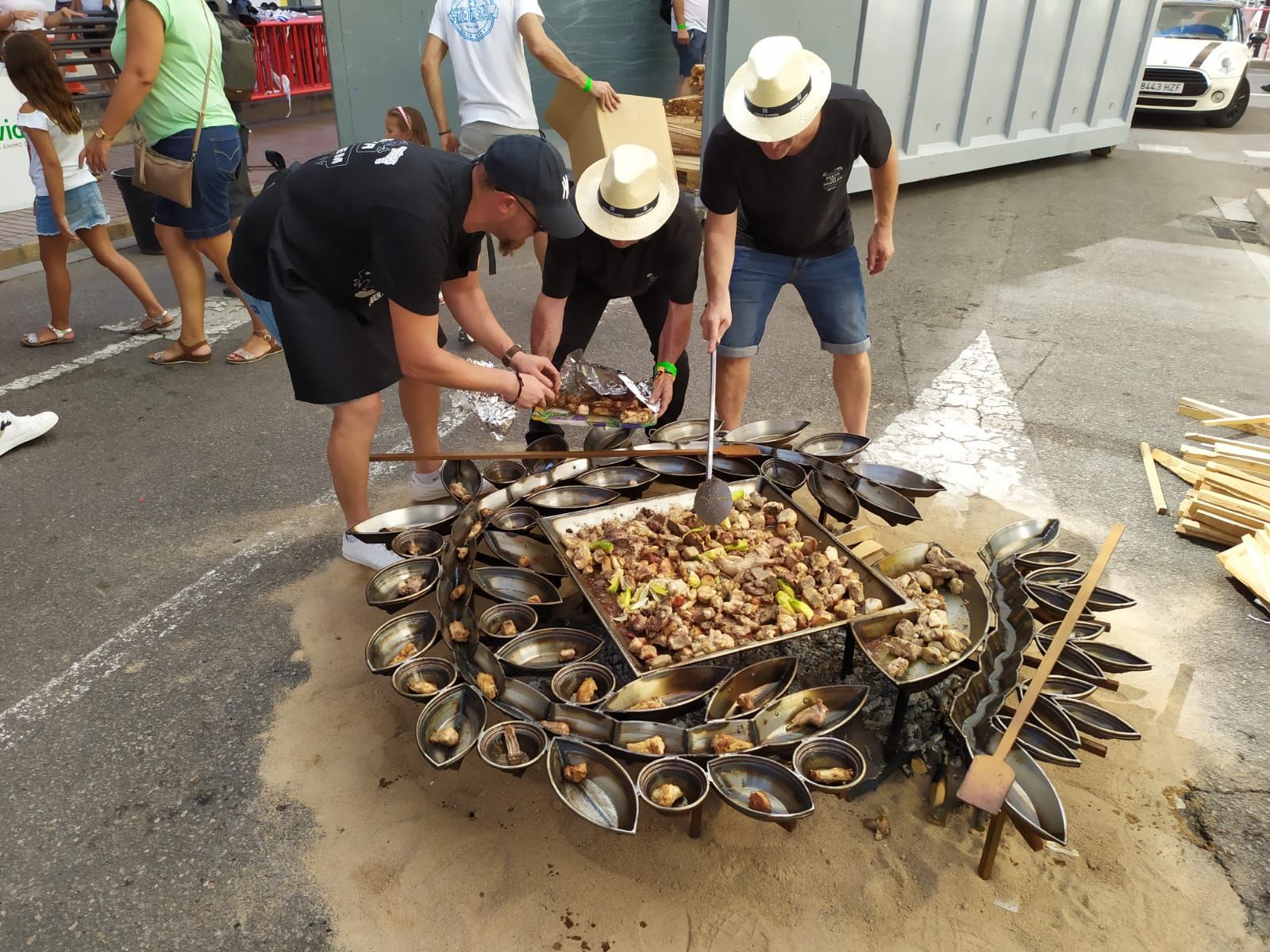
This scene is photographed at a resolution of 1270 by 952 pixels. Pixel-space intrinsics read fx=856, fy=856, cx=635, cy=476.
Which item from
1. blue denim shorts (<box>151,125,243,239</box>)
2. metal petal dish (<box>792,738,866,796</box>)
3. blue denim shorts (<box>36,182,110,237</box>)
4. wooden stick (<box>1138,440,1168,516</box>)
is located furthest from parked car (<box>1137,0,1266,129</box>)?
metal petal dish (<box>792,738,866,796</box>)

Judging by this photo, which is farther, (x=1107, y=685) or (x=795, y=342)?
(x=795, y=342)

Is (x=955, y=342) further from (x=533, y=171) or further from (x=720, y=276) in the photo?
(x=533, y=171)

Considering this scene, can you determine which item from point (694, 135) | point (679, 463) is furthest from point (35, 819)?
point (694, 135)

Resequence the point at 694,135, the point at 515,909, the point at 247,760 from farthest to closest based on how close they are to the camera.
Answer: the point at 694,135, the point at 247,760, the point at 515,909

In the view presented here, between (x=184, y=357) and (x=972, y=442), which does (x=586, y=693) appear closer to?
(x=972, y=442)

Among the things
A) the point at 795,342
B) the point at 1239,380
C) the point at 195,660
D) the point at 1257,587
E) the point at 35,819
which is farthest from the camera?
the point at 795,342

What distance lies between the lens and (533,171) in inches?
99.0

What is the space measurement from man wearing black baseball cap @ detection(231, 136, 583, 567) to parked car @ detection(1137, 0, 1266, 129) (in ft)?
51.9

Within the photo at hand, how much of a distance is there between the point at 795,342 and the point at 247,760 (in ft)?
15.0

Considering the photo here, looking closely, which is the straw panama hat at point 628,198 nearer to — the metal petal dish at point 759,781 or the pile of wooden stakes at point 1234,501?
the metal petal dish at point 759,781

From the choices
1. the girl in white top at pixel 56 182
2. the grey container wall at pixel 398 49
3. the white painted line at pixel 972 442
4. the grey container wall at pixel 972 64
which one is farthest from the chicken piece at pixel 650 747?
the grey container wall at pixel 398 49

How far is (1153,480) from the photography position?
14.1 ft

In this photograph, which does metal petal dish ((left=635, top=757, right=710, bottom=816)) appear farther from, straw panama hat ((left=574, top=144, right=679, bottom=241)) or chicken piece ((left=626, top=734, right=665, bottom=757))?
straw panama hat ((left=574, top=144, right=679, bottom=241))

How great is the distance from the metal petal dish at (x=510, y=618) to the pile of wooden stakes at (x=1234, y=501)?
2877mm
